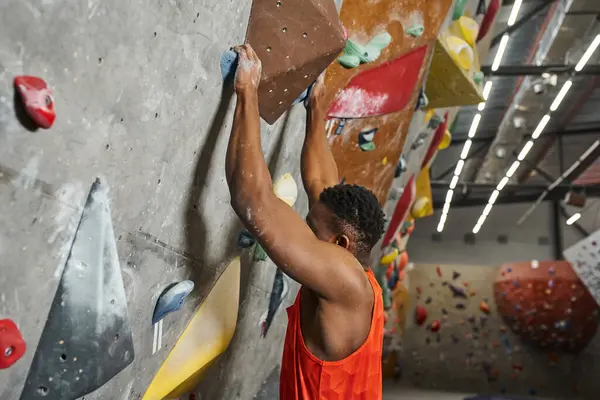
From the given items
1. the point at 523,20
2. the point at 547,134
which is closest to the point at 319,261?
the point at 523,20

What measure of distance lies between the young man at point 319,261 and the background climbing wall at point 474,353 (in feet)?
22.6

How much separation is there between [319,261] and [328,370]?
0.37m

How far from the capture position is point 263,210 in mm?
1357

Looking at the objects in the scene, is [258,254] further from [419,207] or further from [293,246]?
[419,207]

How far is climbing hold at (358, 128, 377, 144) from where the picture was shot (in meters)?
2.48

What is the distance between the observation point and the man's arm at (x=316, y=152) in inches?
79.5

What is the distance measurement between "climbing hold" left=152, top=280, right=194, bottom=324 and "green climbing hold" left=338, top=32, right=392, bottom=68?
101 centimetres

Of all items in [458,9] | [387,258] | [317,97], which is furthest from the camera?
[387,258]

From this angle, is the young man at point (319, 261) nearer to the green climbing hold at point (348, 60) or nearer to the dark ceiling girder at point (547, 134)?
the green climbing hold at point (348, 60)

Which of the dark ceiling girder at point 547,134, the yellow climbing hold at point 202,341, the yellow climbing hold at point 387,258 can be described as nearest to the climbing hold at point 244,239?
the yellow climbing hold at point 202,341

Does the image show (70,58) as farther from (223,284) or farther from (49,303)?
(223,284)

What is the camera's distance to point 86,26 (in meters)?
0.93

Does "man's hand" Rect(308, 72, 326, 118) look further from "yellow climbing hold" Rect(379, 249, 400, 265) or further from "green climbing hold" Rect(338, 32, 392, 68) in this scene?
"yellow climbing hold" Rect(379, 249, 400, 265)

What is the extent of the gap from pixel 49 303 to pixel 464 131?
329 inches
